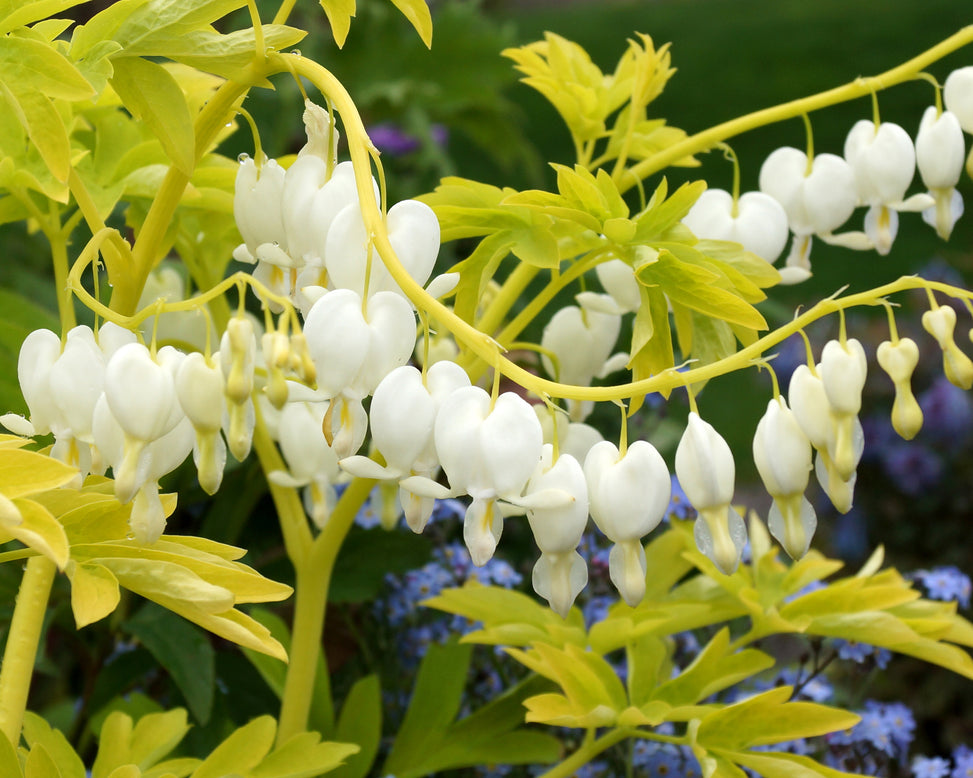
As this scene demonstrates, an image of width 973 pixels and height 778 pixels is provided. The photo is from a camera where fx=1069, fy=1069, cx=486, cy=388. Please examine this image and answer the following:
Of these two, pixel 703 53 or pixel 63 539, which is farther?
pixel 703 53

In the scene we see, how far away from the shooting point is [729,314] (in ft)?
2.31

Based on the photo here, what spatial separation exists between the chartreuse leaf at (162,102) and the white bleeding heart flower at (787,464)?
41 cm

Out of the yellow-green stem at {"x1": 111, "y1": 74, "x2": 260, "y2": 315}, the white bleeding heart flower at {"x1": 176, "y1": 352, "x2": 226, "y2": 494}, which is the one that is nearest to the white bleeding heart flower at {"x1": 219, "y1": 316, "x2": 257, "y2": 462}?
the white bleeding heart flower at {"x1": 176, "y1": 352, "x2": 226, "y2": 494}

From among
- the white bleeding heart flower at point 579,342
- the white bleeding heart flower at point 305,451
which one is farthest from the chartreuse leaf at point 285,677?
the white bleeding heart flower at point 579,342

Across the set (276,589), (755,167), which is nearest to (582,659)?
(276,589)

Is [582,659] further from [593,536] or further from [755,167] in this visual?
[755,167]

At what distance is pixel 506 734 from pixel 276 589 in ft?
1.51

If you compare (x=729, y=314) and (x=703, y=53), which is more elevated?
(x=729, y=314)

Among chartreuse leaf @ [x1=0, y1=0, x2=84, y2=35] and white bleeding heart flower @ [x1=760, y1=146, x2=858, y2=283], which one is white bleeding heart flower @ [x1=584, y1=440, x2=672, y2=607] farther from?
chartreuse leaf @ [x1=0, y1=0, x2=84, y2=35]

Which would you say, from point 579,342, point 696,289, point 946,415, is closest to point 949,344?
point 696,289

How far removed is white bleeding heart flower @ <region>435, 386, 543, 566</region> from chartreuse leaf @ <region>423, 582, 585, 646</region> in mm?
361

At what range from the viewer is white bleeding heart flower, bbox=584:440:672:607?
0.65m

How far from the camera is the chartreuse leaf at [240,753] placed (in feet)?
2.74

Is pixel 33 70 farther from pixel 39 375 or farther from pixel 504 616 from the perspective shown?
pixel 504 616
